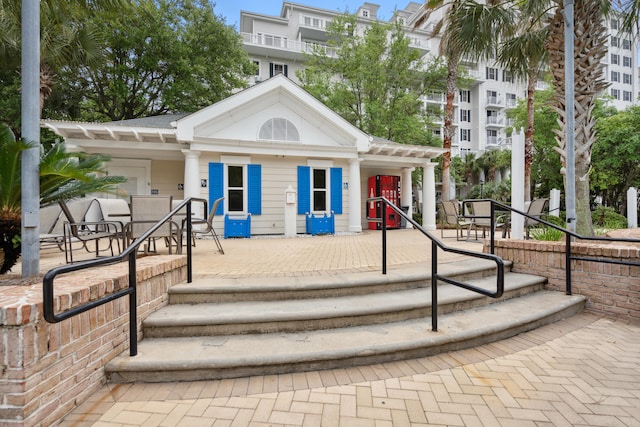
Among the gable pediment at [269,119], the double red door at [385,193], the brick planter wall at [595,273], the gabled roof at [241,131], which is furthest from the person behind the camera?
the double red door at [385,193]

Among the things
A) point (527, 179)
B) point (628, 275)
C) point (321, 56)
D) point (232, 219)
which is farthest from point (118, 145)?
point (527, 179)

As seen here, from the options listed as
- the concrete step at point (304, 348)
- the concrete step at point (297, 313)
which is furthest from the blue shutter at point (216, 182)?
the concrete step at point (304, 348)

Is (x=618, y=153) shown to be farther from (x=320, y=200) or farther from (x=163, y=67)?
(x=163, y=67)

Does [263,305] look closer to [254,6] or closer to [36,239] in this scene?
[36,239]

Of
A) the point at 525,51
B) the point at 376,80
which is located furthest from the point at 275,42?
the point at 525,51

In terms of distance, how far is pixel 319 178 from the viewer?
10.7m

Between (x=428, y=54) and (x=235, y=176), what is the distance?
31.1 metres

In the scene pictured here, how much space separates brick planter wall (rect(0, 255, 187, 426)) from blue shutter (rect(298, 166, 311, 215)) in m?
7.86

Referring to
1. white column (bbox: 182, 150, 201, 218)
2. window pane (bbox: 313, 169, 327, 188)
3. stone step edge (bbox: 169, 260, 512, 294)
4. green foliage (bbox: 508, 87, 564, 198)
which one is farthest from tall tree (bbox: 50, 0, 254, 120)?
green foliage (bbox: 508, 87, 564, 198)

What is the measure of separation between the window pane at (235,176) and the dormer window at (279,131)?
48.4 inches

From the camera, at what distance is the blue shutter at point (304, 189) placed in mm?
10336

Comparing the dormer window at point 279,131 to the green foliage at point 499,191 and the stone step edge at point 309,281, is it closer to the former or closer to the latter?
the stone step edge at point 309,281

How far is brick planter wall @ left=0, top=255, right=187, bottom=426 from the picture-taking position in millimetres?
1622

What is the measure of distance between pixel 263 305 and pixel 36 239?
1.89 meters
